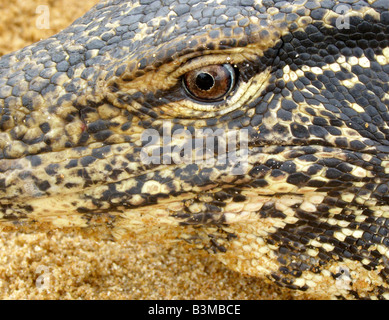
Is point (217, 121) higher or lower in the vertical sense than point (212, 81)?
lower

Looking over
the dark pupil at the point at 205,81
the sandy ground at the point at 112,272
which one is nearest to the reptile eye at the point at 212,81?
the dark pupil at the point at 205,81

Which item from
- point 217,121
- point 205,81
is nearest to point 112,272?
point 217,121

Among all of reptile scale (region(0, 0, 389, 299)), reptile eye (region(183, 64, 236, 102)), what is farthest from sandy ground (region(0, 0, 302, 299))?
reptile eye (region(183, 64, 236, 102))

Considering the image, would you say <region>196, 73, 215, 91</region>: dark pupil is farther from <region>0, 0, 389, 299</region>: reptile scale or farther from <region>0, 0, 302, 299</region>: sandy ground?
<region>0, 0, 302, 299</region>: sandy ground

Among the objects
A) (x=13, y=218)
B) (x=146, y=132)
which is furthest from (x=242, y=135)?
(x=13, y=218)

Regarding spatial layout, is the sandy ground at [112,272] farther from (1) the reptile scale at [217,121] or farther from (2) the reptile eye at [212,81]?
(2) the reptile eye at [212,81]

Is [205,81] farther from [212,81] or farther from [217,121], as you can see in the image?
[217,121]
